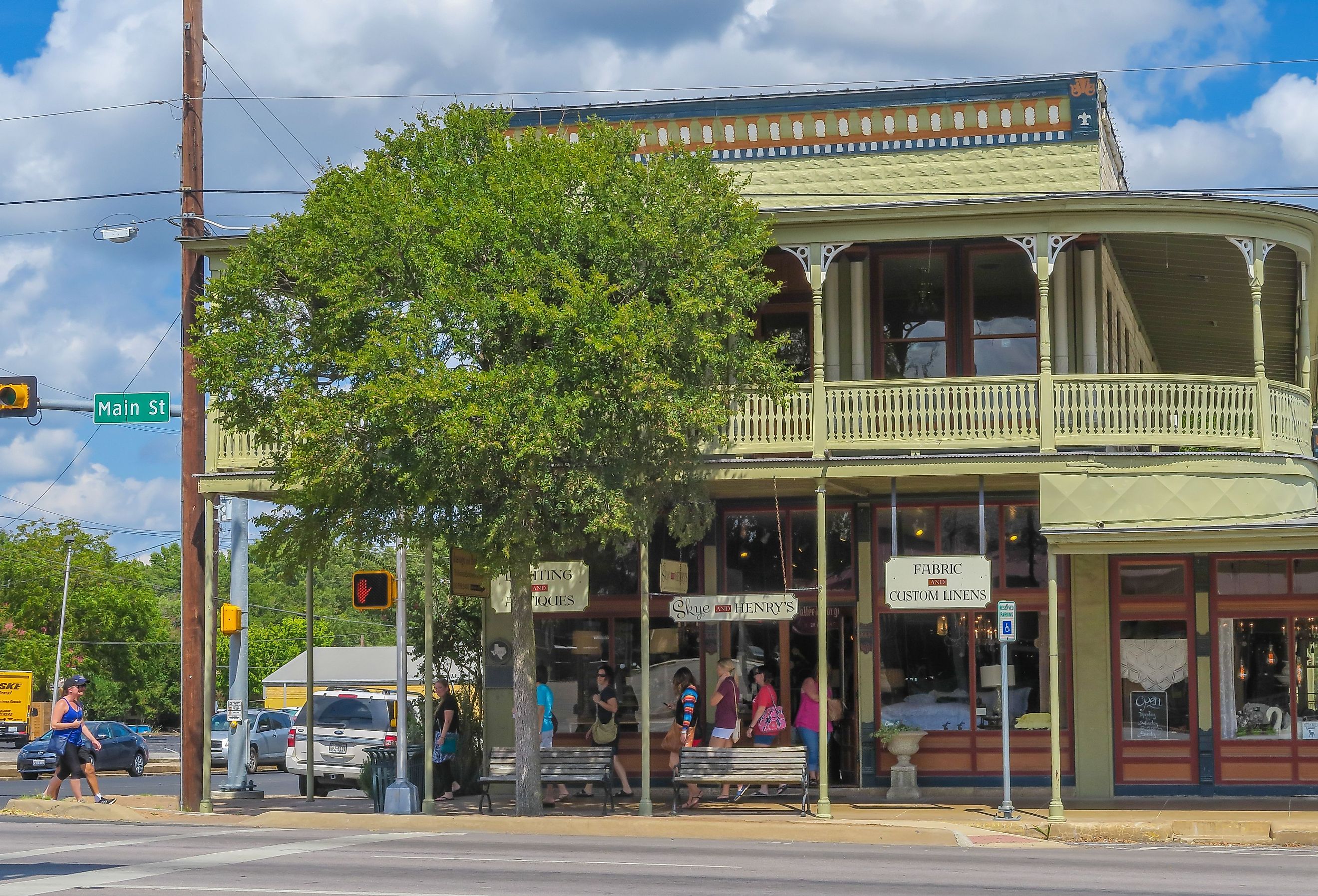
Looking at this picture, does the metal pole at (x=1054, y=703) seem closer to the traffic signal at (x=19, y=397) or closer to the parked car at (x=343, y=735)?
the parked car at (x=343, y=735)

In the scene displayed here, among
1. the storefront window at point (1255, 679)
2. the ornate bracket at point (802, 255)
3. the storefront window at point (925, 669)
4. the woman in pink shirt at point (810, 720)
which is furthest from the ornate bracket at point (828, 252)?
the storefront window at point (1255, 679)

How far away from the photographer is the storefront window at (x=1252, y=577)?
65.4ft

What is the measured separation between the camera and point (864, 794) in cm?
2070

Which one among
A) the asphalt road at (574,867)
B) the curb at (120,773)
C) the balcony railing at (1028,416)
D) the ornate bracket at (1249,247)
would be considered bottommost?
the curb at (120,773)

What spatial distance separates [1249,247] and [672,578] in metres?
8.43

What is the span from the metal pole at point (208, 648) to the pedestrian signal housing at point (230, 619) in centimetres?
44

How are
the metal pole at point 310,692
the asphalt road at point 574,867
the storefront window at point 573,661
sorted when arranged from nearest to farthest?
the asphalt road at point 574,867 < the metal pole at point 310,692 < the storefront window at point 573,661

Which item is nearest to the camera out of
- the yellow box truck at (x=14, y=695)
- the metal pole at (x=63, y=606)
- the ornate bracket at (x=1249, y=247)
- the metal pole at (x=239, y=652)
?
the ornate bracket at (x=1249, y=247)

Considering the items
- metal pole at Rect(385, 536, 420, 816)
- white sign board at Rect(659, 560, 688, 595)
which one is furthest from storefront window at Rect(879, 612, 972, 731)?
metal pole at Rect(385, 536, 420, 816)

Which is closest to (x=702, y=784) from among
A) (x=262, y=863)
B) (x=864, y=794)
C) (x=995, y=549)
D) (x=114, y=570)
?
(x=864, y=794)

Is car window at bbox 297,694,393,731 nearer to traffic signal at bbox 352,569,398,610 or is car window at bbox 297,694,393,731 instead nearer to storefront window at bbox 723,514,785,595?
traffic signal at bbox 352,569,398,610

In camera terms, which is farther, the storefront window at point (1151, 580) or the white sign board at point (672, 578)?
the storefront window at point (1151, 580)

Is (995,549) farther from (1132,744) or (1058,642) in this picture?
(1132,744)

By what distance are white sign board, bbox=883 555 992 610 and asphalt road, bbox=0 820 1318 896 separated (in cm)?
342
